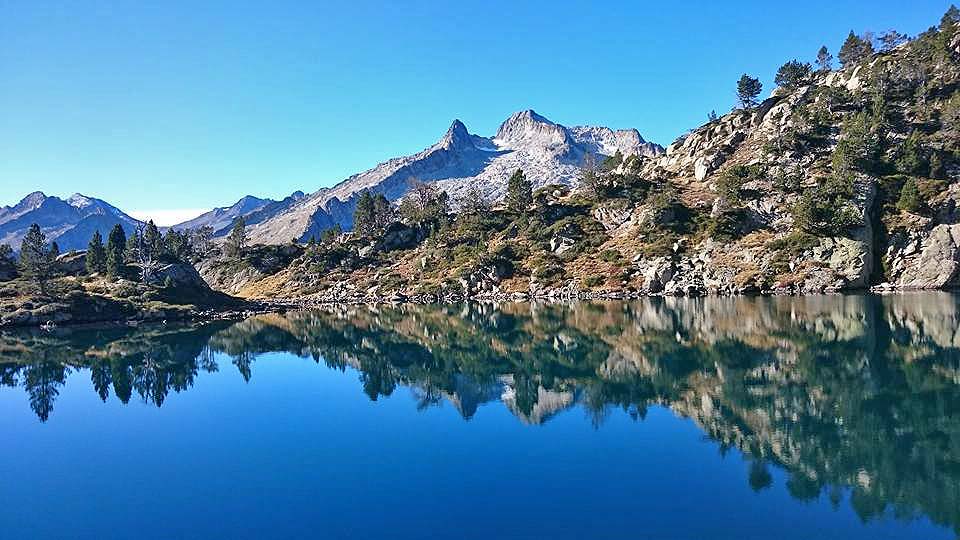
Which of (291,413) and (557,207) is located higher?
(557,207)

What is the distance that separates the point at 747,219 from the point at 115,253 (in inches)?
5869

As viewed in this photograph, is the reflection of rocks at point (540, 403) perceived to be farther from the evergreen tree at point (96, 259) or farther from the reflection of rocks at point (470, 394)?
the evergreen tree at point (96, 259)

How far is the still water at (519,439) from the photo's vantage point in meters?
20.5

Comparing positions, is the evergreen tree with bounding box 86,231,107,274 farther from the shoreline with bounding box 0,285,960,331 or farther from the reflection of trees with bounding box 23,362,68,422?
the reflection of trees with bounding box 23,362,68,422

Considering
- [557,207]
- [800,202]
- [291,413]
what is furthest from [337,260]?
[291,413]

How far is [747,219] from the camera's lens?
123438mm

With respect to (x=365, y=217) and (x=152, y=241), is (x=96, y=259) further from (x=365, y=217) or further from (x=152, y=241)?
(x=365, y=217)

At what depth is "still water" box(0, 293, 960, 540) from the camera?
20.5 meters

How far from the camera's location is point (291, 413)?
39906 millimetres

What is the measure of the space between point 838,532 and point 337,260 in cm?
16416

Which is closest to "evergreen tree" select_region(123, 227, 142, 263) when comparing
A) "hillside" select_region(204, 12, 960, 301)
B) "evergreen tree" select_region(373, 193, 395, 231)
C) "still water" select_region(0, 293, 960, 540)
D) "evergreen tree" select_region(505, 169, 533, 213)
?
"hillside" select_region(204, 12, 960, 301)

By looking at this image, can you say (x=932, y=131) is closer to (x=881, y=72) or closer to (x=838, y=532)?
(x=881, y=72)

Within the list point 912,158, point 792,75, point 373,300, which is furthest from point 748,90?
point 373,300

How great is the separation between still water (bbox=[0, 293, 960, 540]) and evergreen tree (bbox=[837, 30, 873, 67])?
514ft
